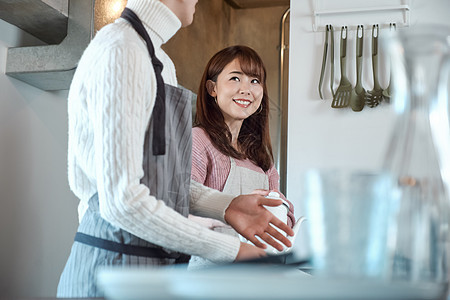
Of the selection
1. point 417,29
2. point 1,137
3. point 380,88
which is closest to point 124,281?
point 417,29

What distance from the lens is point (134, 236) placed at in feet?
3.11

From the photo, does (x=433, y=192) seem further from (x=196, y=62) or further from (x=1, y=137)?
(x=196, y=62)

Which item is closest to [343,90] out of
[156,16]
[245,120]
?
[245,120]

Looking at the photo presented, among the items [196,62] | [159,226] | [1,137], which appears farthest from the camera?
[196,62]

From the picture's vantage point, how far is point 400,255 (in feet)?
1.41

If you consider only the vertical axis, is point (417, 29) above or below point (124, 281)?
above

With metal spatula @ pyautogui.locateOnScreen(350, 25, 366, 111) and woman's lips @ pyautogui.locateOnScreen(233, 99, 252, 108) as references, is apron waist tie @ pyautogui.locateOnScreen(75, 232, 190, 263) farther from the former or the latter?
metal spatula @ pyautogui.locateOnScreen(350, 25, 366, 111)

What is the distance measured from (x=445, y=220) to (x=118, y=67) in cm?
57

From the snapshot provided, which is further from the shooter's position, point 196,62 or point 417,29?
point 196,62

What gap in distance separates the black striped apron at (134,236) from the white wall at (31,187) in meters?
1.21

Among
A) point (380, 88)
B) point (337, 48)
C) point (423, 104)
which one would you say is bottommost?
point (423, 104)

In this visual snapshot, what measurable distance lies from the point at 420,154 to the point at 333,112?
2.48 meters

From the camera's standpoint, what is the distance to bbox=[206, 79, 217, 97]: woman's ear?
2188 millimetres

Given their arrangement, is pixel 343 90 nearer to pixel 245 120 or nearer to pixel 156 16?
pixel 245 120
